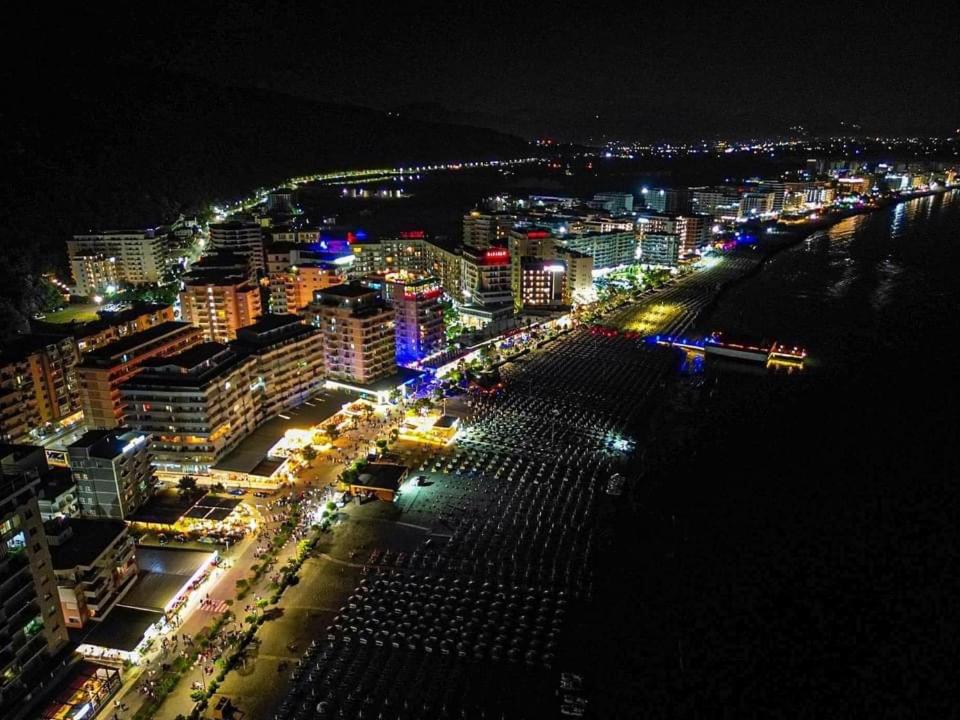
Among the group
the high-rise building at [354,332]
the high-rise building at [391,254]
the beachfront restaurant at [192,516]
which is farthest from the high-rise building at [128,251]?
the beachfront restaurant at [192,516]

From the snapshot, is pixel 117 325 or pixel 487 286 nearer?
pixel 117 325

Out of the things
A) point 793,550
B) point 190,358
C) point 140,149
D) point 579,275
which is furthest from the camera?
point 140,149

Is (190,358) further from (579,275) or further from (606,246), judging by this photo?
(606,246)

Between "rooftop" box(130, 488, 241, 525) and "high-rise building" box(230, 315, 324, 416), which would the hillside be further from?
"rooftop" box(130, 488, 241, 525)

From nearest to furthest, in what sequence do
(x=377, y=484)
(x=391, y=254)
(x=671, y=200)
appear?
(x=377, y=484)
(x=391, y=254)
(x=671, y=200)

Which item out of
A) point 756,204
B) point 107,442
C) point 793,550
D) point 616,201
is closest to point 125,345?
point 107,442

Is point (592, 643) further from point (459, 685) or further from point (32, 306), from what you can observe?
point (32, 306)

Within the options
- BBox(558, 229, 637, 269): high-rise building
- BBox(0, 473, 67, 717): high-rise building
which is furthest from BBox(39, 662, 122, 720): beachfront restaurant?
BBox(558, 229, 637, 269): high-rise building
